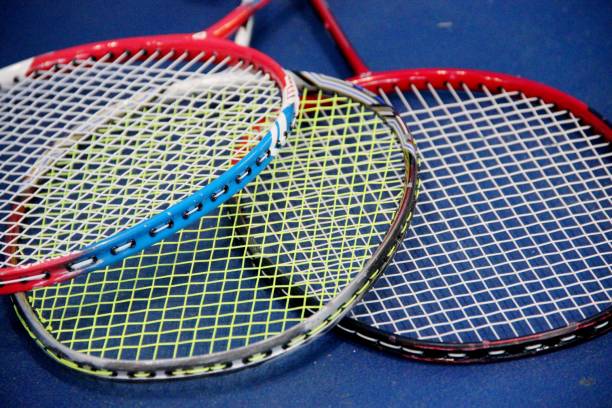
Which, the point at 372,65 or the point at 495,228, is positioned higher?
the point at 372,65

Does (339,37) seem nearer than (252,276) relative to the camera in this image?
No

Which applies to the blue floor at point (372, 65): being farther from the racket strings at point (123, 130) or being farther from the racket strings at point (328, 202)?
the racket strings at point (123, 130)

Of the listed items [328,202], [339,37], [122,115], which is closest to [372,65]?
[339,37]

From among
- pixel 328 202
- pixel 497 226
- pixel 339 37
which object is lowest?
pixel 497 226

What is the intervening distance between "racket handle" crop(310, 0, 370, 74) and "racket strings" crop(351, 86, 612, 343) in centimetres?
12

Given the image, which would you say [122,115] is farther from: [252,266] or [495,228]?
[495,228]

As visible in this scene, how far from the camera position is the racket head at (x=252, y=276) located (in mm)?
1354

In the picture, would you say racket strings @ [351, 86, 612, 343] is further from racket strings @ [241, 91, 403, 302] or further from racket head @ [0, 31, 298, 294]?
racket head @ [0, 31, 298, 294]

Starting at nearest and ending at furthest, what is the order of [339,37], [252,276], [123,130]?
[252,276], [123,130], [339,37]

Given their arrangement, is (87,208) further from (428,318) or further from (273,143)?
(428,318)

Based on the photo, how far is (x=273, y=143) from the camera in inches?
A: 54.0

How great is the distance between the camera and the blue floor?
1434mm

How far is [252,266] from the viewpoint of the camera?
1.57 meters

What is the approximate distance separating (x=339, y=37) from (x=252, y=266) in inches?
28.2
